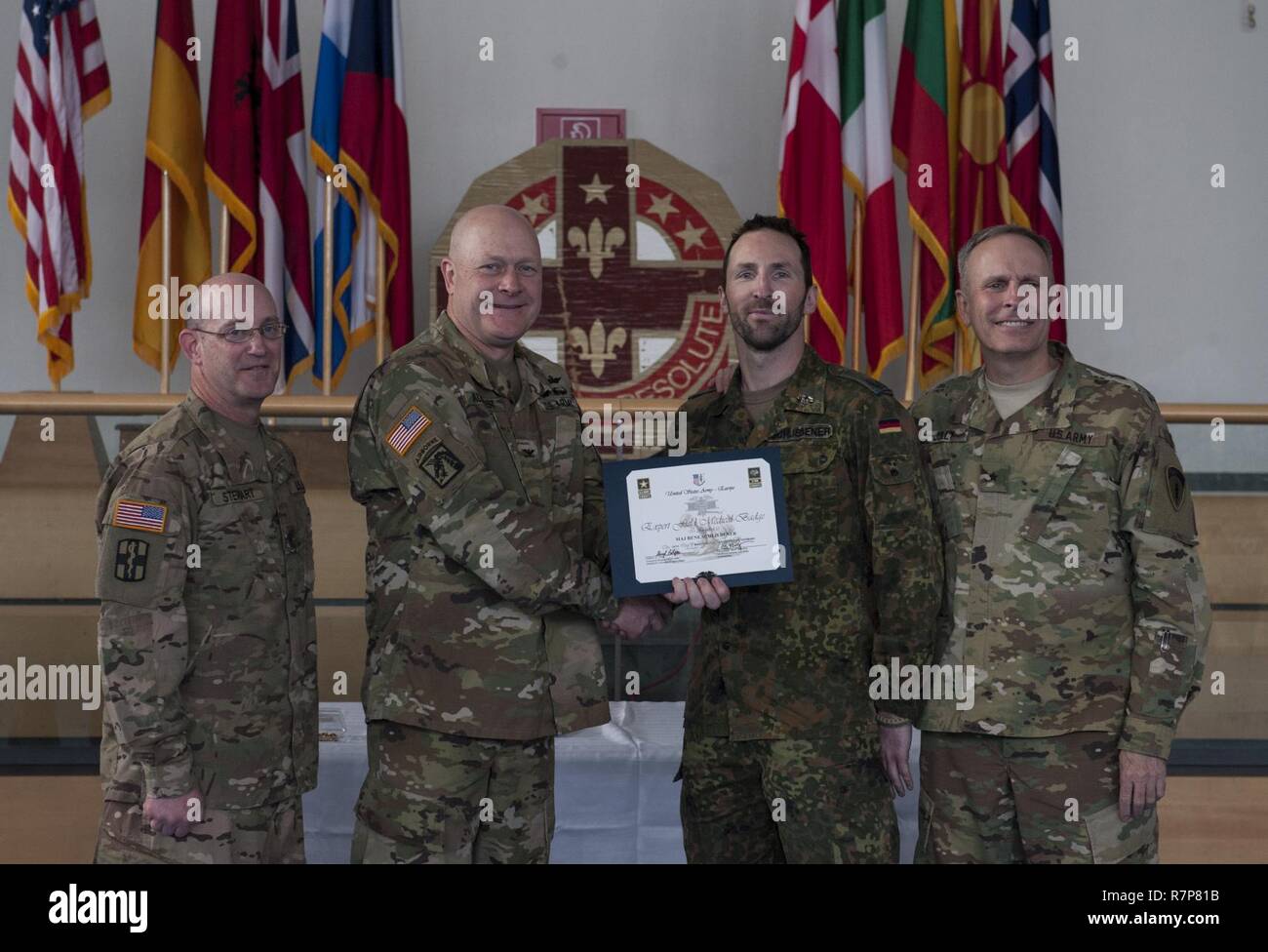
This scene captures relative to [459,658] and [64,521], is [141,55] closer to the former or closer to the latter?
[64,521]

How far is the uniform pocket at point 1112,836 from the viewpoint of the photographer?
7.68 feet

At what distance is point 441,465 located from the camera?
7.43 feet

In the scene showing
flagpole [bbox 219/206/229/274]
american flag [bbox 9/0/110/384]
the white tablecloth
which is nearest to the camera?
the white tablecloth

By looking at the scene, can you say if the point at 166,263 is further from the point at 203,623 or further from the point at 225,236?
the point at 203,623

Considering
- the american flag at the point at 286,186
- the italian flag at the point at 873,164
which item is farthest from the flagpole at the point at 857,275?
the american flag at the point at 286,186

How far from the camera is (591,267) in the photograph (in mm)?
5043

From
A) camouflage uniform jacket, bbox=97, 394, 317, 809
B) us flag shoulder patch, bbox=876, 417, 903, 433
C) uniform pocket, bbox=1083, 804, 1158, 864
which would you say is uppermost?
us flag shoulder patch, bbox=876, 417, 903, 433

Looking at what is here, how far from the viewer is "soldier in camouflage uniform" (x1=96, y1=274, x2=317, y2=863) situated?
2.26 m

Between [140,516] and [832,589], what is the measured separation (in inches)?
52.5

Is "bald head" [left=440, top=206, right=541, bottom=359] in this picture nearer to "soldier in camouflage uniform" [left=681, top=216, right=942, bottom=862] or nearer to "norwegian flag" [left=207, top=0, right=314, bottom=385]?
"soldier in camouflage uniform" [left=681, top=216, right=942, bottom=862]

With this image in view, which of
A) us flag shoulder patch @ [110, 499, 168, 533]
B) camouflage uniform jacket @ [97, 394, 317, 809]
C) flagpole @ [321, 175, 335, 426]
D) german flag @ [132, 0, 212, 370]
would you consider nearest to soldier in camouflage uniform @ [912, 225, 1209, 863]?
camouflage uniform jacket @ [97, 394, 317, 809]

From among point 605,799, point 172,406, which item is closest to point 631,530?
point 605,799

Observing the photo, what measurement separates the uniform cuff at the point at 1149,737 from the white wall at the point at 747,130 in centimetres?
354

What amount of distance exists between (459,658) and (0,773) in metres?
1.81
